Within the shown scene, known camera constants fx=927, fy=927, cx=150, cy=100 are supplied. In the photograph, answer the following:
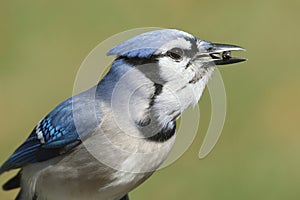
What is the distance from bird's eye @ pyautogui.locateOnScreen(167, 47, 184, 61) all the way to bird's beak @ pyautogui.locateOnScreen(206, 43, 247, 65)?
71mm

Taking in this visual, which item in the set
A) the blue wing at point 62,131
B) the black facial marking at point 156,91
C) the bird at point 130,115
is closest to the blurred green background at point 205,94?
the blue wing at point 62,131

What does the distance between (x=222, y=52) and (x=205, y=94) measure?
1180 millimetres

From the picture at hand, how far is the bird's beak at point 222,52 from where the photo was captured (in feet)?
7.17

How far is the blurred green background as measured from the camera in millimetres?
3729

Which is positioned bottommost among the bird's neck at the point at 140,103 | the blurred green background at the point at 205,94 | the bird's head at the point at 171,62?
the blurred green background at the point at 205,94

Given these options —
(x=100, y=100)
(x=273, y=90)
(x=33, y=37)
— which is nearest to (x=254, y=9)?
(x=273, y=90)

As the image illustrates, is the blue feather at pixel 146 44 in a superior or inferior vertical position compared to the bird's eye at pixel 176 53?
superior

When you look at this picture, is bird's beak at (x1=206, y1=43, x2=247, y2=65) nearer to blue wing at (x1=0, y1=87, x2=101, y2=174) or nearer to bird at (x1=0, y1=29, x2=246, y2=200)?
bird at (x1=0, y1=29, x2=246, y2=200)

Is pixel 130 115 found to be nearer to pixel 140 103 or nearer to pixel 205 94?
pixel 140 103

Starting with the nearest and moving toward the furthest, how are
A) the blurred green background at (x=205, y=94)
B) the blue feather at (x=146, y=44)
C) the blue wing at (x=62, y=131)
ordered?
the blue feather at (x=146, y=44) < the blue wing at (x=62, y=131) < the blurred green background at (x=205, y=94)

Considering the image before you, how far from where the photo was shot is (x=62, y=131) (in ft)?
7.58

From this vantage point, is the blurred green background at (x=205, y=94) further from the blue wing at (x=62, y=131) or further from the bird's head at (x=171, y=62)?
the bird's head at (x=171, y=62)

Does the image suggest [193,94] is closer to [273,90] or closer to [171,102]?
[171,102]

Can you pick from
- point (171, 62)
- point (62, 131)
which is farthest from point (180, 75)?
point (62, 131)
